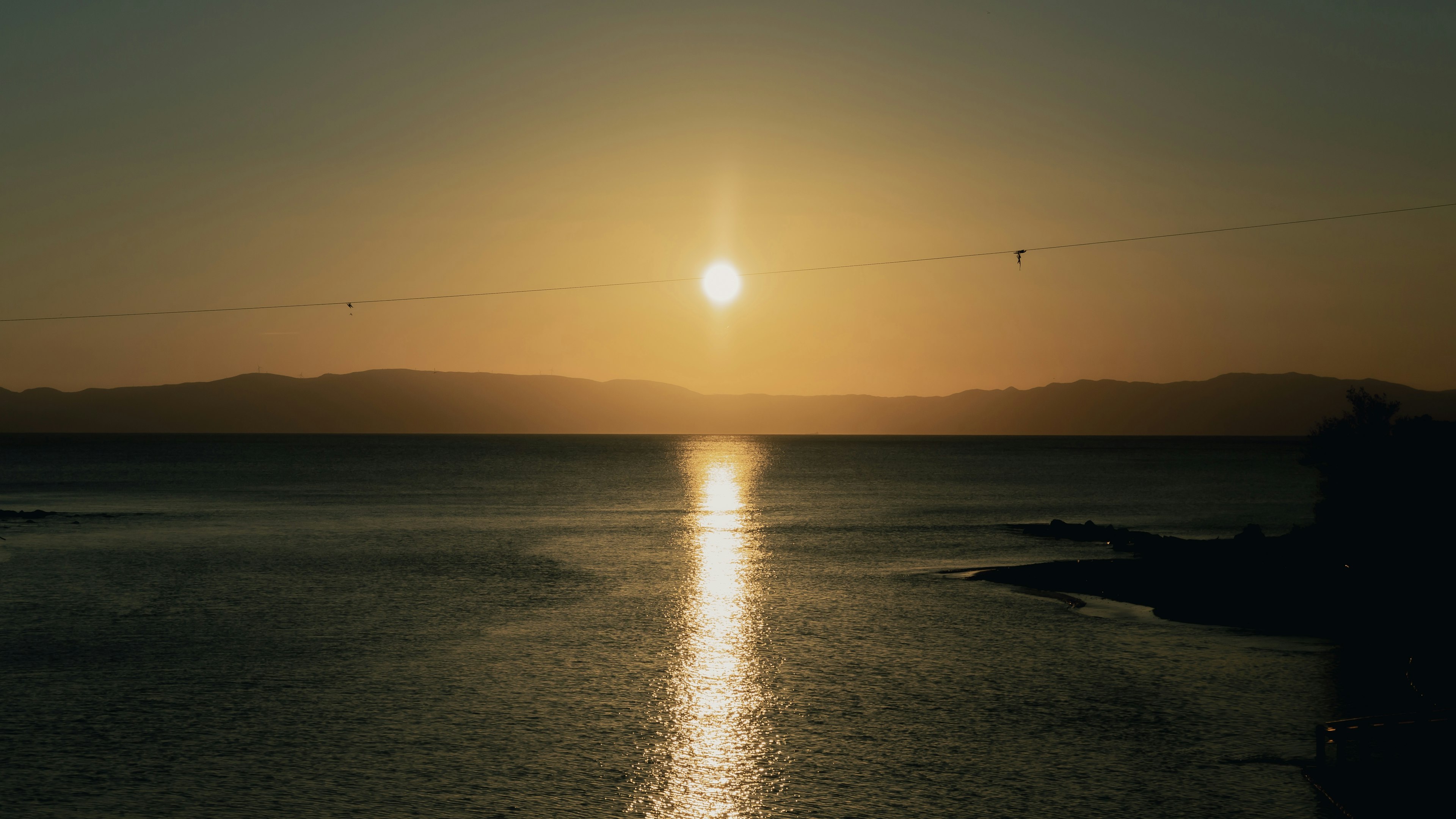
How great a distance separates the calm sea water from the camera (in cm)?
1631

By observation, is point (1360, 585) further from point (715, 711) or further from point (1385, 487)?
point (715, 711)

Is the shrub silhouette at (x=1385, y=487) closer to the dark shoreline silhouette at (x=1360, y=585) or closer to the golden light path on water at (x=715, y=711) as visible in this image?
the dark shoreline silhouette at (x=1360, y=585)

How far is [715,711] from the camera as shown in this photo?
21094mm

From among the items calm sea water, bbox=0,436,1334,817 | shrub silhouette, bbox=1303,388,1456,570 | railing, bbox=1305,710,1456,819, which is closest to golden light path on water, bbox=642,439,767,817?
calm sea water, bbox=0,436,1334,817

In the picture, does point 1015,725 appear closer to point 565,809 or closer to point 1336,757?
point 1336,757

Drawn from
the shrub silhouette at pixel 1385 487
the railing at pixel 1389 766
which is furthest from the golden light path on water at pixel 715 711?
the shrub silhouette at pixel 1385 487

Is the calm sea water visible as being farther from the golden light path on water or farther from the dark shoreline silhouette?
the dark shoreline silhouette

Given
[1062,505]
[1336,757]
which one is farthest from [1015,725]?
[1062,505]

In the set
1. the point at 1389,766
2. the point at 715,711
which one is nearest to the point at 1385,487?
the point at 1389,766

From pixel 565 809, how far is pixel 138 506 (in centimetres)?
8236

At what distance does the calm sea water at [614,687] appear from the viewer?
1631cm

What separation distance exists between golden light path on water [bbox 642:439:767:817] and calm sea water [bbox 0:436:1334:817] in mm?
95

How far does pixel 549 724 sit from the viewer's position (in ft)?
65.9

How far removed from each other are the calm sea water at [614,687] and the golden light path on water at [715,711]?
10 centimetres
